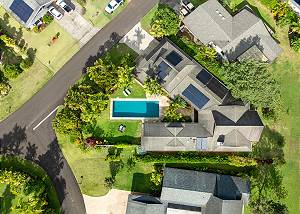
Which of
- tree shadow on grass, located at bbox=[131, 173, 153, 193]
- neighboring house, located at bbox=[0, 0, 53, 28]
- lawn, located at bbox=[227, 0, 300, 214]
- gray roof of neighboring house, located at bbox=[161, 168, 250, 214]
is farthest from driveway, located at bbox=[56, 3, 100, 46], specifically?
gray roof of neighboring house, located at bbox=[161, 168, 250, 214]

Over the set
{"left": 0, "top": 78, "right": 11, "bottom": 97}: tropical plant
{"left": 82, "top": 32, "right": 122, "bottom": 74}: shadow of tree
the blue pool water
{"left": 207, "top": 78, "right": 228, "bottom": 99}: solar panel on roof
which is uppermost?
{"left": 0, "top": 78, "right": 11, "bottom": 97}: tropical plant

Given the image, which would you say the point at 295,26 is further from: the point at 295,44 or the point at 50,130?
the point at 50,130

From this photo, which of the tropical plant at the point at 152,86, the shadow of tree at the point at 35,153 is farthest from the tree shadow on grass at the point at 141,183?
the tropical plant at the point at 152,86

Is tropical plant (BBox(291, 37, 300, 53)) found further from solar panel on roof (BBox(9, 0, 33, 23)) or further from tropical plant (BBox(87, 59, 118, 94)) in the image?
solar panel on roof (BBox(9, 0, 33, 23))

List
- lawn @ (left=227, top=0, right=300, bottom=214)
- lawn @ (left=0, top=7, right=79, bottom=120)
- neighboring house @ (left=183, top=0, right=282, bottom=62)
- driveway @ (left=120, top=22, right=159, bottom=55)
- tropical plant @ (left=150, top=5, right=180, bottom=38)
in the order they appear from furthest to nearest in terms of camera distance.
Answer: driveway @ (left=120, top=22, right=159, bottom=55), lawn @ (left=0, top=7, right=79, bottom=120), lawn @ (left=227, top=0, right=300, bottom=214), neighboring house @ (left=183, top=0, right=282, bottom=62), tropical plant @ (left=150, top=5, right=180, bottom=38)

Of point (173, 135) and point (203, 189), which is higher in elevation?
point (173, 135)

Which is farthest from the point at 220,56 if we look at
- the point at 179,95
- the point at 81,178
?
the point at 81,178

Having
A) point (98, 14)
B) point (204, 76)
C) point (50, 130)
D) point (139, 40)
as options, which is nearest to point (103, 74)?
point (139, 40)

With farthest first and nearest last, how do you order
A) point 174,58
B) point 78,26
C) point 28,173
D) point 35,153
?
1. point 78,26
2. point 35,153
3. point 28,173
4. point 174,58
